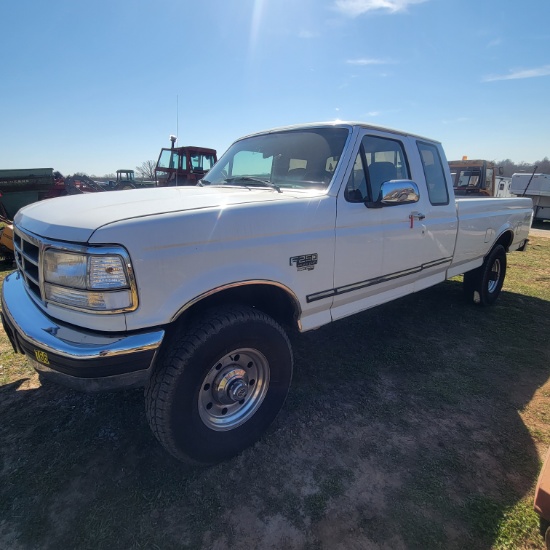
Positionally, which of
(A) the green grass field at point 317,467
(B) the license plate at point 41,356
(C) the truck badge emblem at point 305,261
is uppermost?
(C) the truck badge emblem at point 305,261

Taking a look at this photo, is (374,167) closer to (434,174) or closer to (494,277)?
(434,174)

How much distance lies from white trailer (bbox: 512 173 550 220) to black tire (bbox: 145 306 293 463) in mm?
18851

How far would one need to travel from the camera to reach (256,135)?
11.6ft

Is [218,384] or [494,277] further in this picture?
[494,277]

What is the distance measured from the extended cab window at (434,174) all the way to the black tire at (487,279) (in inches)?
64.8

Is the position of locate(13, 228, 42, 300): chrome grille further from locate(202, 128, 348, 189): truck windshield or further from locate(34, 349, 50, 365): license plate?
locate(202, 128, 348, 189): truck windshield

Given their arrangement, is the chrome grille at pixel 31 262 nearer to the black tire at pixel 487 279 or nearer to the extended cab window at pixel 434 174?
the extended cab window at pixel 434 174

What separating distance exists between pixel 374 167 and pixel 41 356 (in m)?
2.73

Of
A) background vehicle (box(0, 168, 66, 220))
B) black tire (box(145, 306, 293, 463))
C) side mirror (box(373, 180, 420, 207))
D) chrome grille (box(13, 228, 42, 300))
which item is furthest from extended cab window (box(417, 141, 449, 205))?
background vehicle (box(0, 168, 66, 220))

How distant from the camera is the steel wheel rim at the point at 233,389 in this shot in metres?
2.20

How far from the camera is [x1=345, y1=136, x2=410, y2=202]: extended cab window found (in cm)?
280

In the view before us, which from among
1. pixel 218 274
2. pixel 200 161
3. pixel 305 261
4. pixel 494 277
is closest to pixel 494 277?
pixel 494 277

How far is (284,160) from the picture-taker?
3.07 m

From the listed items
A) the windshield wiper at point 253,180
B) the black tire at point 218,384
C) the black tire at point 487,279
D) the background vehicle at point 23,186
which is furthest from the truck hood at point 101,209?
the background vehicle at point 23,186
